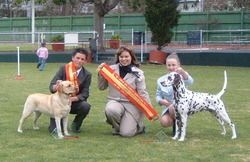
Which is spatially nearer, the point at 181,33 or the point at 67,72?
the point at 67,72

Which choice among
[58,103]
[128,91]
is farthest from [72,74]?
[128,91]

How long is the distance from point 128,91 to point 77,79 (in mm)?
803

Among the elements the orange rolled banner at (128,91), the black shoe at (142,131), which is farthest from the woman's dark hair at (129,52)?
the black shoe at (142,131)

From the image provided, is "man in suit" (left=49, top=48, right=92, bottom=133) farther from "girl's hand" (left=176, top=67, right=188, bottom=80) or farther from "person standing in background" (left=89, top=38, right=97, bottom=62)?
"person standing in background" (left=89, top=38, right=97, bottom=62)

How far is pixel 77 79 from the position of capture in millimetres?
8344

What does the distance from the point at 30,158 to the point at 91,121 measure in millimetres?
3059

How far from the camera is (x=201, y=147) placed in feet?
24.3


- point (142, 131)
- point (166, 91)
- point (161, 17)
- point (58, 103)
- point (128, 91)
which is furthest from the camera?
point (161, 17)

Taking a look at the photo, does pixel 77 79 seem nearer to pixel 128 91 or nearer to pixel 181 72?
pixel 128 91

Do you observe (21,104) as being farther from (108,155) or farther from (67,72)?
(108,155)

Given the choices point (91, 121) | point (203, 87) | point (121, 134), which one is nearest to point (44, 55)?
point (203, 87)

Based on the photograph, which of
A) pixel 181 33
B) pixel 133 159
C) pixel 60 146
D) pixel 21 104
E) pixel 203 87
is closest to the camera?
pixel 133 159

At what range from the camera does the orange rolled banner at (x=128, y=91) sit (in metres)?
8.19

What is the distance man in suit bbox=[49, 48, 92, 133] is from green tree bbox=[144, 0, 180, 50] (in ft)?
67.1
